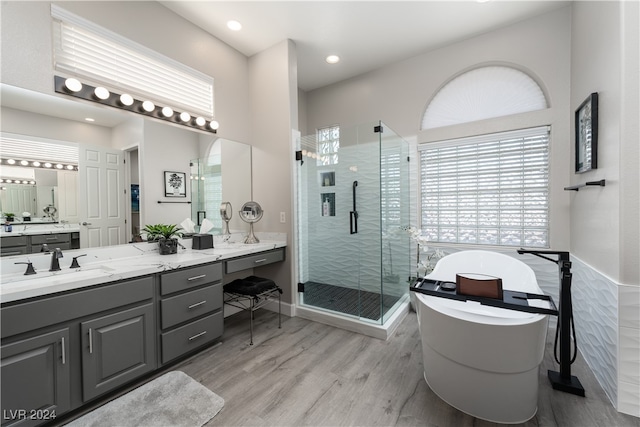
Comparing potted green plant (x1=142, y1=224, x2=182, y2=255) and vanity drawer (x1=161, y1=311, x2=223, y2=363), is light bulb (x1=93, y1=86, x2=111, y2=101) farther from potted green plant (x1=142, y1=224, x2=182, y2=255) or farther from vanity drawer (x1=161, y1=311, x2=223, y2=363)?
vanity drawer (x1=161, y1=311, x2=223, y2=363)

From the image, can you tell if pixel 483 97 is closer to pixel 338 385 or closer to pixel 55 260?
pixel 338 385

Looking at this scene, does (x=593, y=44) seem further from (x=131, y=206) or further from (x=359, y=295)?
(x=131, y=206)

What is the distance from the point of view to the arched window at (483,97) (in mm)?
2756

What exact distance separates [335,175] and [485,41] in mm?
2224

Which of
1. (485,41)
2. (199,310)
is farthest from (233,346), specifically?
(485,41)

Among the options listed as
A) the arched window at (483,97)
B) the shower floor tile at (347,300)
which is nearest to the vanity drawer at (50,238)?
the shower floor tile at (347,300)

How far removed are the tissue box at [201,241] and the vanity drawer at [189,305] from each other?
0.54m

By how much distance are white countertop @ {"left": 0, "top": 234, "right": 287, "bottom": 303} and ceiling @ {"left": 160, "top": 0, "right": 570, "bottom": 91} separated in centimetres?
227

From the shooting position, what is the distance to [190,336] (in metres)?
2.09

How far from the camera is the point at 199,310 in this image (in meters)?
2.16

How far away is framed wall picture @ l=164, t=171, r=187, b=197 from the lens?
2547 mm

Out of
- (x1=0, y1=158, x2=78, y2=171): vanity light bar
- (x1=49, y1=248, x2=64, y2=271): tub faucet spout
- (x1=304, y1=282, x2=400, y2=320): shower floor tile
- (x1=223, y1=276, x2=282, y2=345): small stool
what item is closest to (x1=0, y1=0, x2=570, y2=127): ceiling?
(x1=0, y1=158, x2=78, y2=171): vanity light bar

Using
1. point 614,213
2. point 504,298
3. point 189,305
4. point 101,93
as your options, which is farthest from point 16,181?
point 614,213

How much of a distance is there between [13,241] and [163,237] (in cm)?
89
